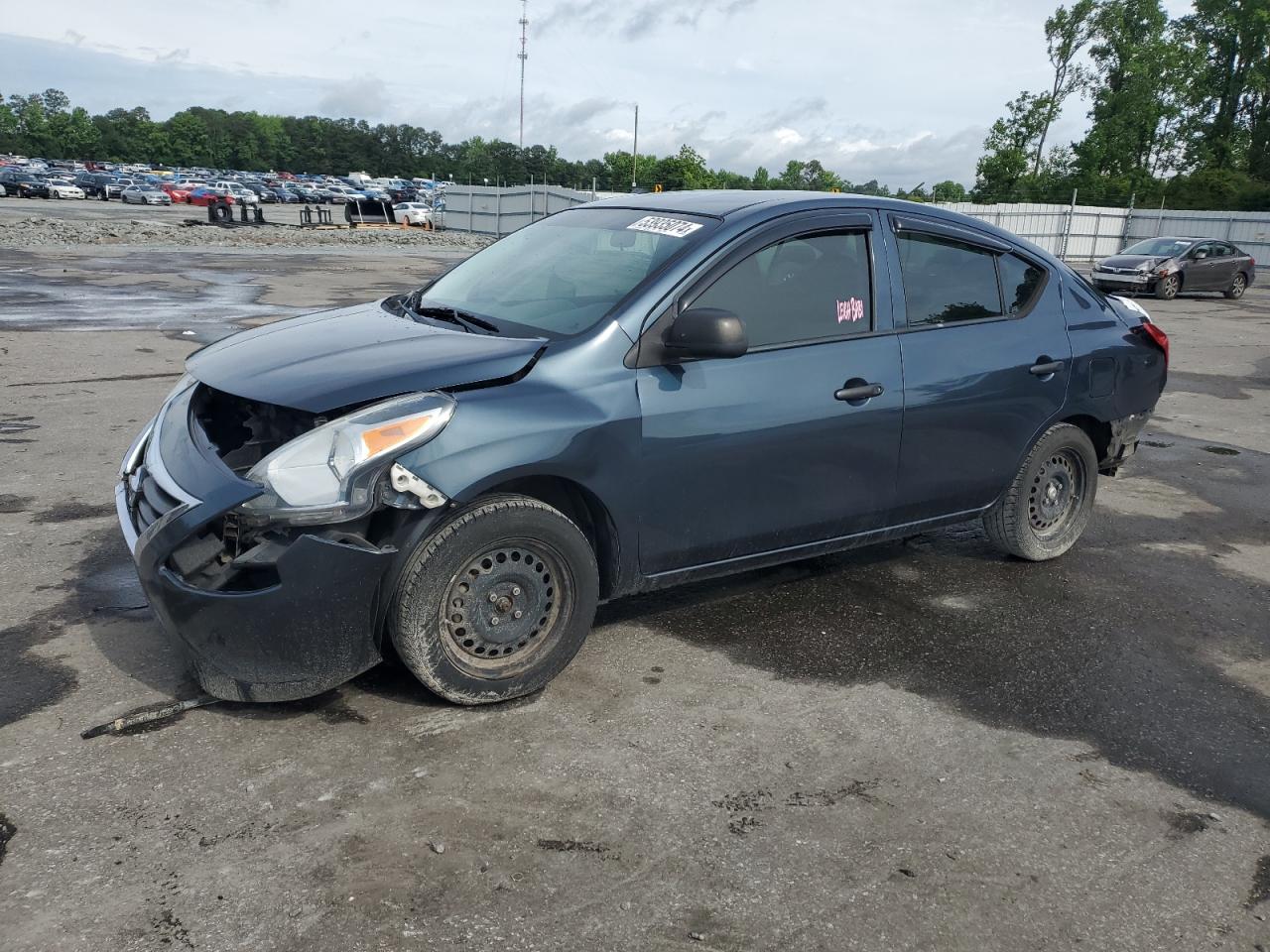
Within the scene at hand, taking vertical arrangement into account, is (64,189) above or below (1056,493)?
above

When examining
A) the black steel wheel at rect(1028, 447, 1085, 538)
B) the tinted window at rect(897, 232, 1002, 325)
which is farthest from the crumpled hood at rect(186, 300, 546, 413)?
the black steel wheel at rect(1028, 447, 1085, 538)

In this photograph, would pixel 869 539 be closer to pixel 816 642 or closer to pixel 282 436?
pixel 816 642

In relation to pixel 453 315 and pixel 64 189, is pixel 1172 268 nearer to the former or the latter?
pixel 453 315

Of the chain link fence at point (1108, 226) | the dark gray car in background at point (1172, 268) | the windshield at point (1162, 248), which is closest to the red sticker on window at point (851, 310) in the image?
the dark gray car in background at point (1172, 268)

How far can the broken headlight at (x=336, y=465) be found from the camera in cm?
327

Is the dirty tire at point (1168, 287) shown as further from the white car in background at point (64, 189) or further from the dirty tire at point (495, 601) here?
the white car in background at point (64, 189)

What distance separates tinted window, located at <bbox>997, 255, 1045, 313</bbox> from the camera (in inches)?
199

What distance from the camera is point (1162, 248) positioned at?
80.7ft

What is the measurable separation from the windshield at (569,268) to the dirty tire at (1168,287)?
22657mm

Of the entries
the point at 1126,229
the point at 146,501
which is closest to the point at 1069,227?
the point at 1126,229

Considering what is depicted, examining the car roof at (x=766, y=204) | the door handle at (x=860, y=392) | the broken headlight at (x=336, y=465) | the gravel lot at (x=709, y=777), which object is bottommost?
the gravel lot at (x=709, y=777)

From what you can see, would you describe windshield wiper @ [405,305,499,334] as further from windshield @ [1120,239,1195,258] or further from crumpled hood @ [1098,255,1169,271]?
windshield @ [1120,239,1195,258]

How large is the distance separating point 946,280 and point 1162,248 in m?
22.9

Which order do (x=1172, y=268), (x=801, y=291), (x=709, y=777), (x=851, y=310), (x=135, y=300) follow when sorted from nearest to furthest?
1. (x=709, y=777)
2. (x=801, y=291)
3. (x=851, y=310)
4. (x=135, y=300)
5. (x=1172, y=268)
